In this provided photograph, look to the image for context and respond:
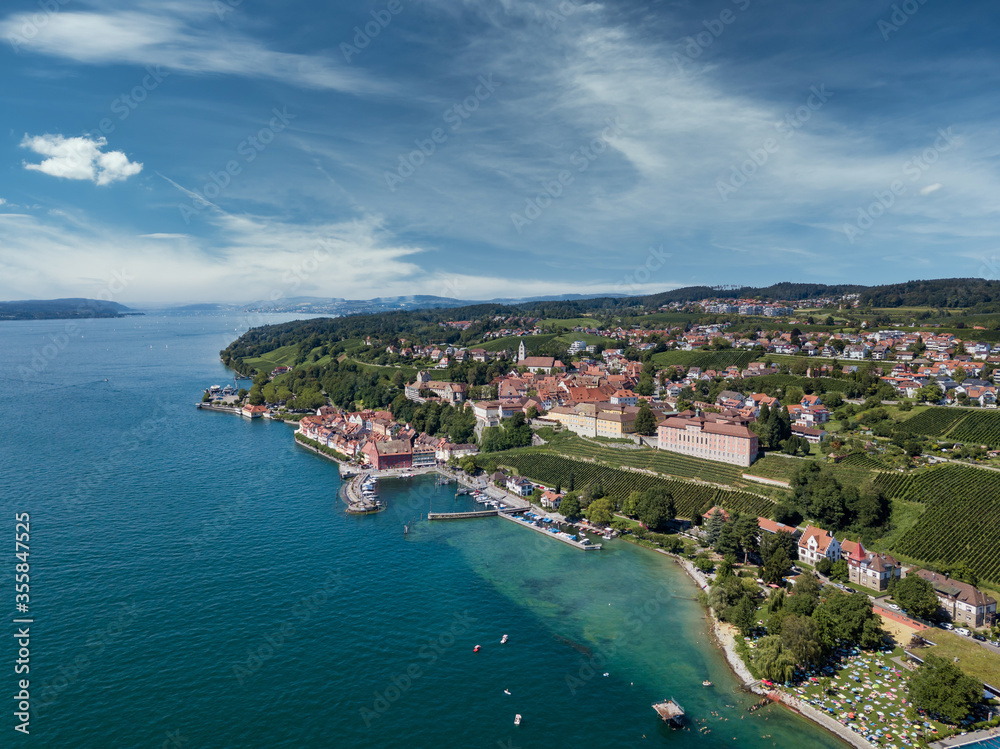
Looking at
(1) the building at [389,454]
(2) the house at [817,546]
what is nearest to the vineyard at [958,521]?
(2) the house at [817,546]

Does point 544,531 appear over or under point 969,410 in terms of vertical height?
under

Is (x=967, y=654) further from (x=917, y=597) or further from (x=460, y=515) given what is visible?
(x=460, y=515)

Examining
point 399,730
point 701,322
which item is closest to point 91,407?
point 399,730

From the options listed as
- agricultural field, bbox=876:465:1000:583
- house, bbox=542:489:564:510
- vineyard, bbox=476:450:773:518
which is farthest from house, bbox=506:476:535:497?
agricultural field, bbox=876:465:1000:583

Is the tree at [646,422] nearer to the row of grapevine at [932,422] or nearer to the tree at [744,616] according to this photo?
the row of grapevine at [932,422]

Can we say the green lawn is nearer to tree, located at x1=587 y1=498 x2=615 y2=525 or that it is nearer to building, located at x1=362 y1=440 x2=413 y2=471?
tree, located at x1=587 y1=498 x2=615 y2=525

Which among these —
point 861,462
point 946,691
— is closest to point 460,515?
A: point 861,462

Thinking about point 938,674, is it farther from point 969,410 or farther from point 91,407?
point 91,407
